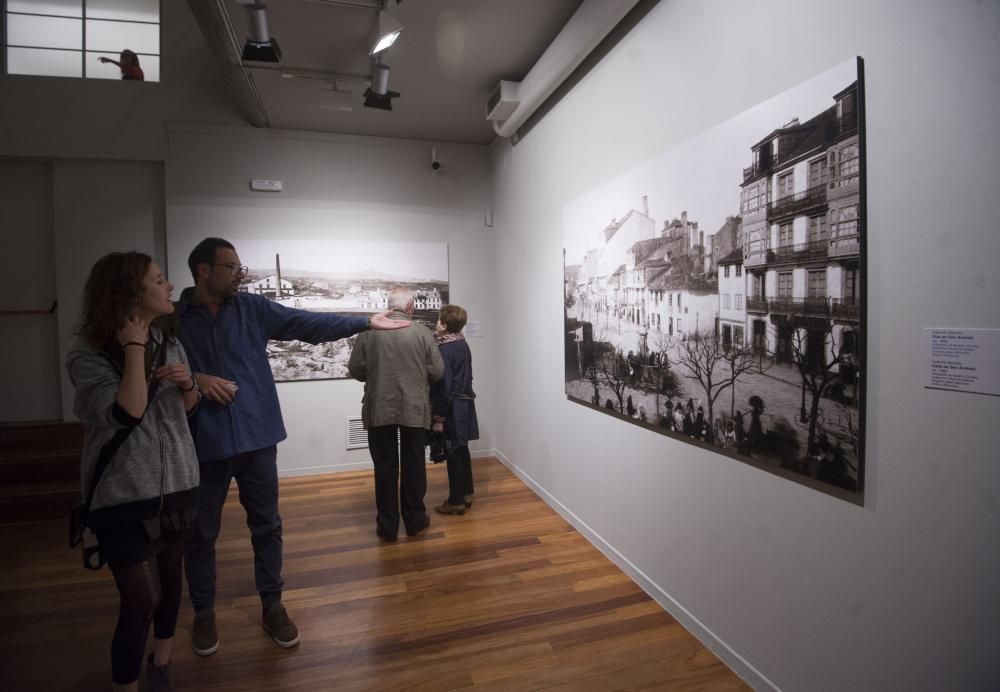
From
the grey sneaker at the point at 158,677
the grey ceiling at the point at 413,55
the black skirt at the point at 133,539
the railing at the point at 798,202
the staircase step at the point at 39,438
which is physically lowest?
the grey sneaker at the point at 158,677

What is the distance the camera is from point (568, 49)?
3316 millimetres

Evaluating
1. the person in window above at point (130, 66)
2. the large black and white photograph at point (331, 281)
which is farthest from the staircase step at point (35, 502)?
the person in window above at point (130, 66)

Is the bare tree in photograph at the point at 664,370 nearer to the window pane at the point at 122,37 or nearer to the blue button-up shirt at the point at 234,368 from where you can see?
the blue button-up shirt at the point at 234,368


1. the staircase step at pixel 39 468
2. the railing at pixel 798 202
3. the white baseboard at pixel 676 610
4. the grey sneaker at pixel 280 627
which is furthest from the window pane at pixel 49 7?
the railing at pixel 798 202

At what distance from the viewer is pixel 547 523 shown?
389cm

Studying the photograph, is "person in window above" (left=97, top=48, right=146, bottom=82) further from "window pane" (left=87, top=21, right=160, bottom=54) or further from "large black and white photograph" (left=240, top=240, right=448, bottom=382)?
"large black and white photograph" (left=240, top=240, right=448, bottom=382)

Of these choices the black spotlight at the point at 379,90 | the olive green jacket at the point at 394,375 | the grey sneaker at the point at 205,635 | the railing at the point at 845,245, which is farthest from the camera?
the black spotlight at the point at 379,90

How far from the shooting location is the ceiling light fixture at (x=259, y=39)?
300cm

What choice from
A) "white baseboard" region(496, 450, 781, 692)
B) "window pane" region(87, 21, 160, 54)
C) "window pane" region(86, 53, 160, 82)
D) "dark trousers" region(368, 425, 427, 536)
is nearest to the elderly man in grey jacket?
"dark trousers" region(368, 425, 427, 536)

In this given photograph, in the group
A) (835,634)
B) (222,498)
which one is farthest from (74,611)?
(835,634)

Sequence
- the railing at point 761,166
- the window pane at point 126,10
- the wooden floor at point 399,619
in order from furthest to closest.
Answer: the window pane at point 126,10 → the wooden floor at point 399,619 → the railing at point 761,166

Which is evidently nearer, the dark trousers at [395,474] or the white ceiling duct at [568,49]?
the white ceiling duct at [568,49]

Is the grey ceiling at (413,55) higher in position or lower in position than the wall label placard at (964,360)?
higher

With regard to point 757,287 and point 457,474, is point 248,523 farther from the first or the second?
point 757,287
